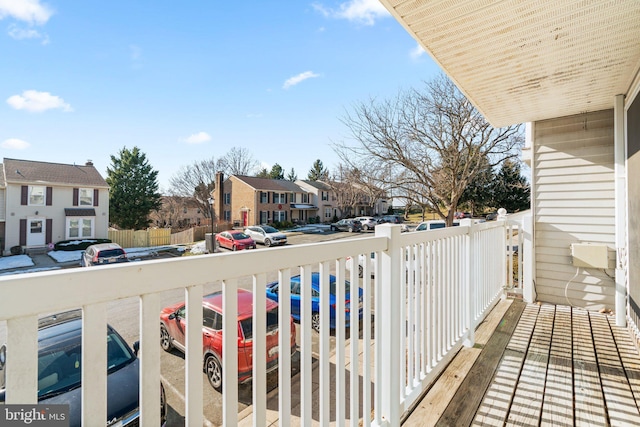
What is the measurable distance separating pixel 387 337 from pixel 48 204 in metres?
22.9

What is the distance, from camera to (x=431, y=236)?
2133mm

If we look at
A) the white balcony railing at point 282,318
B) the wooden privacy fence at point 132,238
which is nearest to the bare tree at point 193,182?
the wooden privacy fence at point 132,238

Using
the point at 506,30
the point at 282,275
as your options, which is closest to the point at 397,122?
the point at 506,30

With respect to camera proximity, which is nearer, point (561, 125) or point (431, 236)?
point (431, 236)

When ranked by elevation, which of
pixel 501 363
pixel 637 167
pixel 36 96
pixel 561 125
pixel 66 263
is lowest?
pixel 66 263

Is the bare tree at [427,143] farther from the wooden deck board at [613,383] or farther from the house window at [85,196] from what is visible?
the house window at [85,196]

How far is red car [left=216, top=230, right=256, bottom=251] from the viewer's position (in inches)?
654

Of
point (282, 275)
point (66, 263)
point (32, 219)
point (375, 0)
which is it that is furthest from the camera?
point (32, 219)

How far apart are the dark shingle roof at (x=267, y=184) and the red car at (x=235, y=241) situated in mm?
11449

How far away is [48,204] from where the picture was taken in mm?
17672

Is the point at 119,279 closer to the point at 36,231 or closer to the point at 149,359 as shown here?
the point at 149,359

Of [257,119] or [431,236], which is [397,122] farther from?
[257,119]

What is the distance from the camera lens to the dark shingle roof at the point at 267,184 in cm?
2897

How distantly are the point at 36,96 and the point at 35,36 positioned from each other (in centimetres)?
1159
